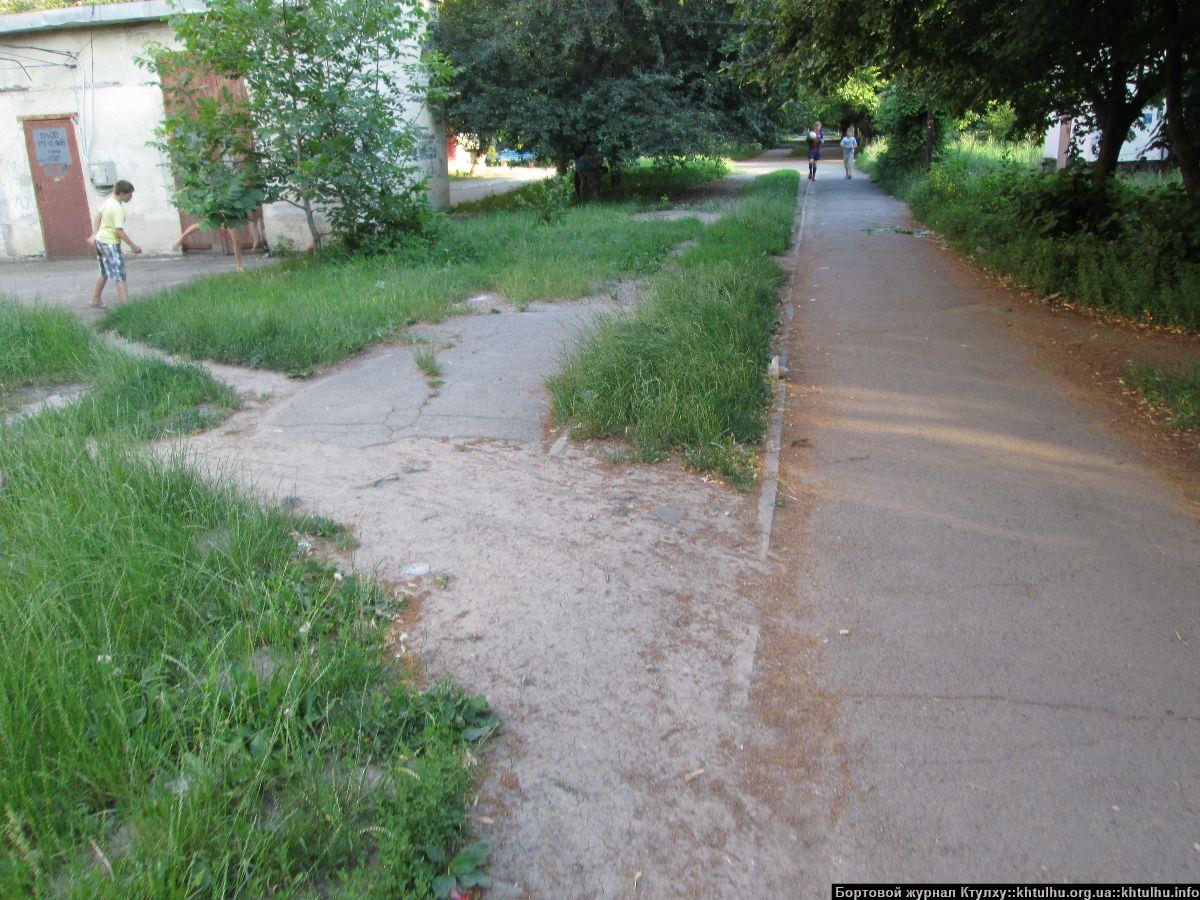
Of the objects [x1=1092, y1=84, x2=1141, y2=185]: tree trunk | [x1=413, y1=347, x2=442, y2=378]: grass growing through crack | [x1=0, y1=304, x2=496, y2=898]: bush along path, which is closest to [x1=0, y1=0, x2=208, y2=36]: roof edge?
[x1=413, y1=347, x2=442, y2=378]: grass growing through crack

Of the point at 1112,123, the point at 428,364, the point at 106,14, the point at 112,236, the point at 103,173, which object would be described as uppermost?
the point at 106,14

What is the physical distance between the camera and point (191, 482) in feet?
15.4

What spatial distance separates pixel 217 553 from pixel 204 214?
904 cm

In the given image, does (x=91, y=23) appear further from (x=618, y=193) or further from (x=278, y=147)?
(x=618, y=193)

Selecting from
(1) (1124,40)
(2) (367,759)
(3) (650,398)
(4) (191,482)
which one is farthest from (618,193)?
(2) (367,759)

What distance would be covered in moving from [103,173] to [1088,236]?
50.7 feet

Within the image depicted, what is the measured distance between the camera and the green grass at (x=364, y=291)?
28.4 feet

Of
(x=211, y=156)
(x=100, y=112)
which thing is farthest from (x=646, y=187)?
(x=211, y=156)

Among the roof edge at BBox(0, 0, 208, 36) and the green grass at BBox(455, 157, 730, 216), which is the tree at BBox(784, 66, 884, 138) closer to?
the green grass at BBox(455, 157, 730, 216)

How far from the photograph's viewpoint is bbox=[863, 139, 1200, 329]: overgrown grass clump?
9344 mm

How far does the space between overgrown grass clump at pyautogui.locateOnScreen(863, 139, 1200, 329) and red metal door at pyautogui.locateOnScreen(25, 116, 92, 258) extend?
598 inches

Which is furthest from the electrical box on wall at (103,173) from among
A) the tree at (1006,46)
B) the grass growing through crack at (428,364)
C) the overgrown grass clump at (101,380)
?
the tree at (1006,46)

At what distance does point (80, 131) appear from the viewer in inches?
635

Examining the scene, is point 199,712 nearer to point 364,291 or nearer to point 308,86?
point 364,291
